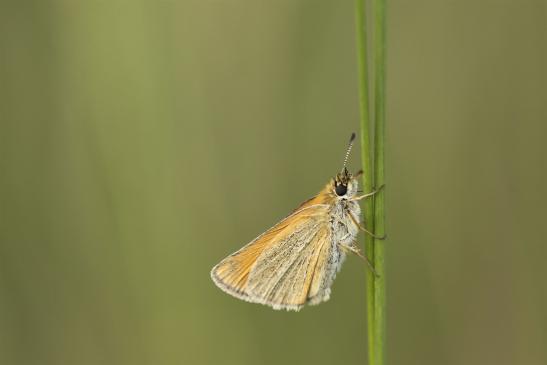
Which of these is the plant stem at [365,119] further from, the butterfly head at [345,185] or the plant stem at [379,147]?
the butterfly head at [345,185]

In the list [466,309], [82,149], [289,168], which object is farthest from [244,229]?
[466,309]

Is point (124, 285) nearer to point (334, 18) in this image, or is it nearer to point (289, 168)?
point (289, 168)

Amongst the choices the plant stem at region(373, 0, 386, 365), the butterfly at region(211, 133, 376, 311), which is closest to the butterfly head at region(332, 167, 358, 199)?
the butterfly at region(211, 133, 376, 311)

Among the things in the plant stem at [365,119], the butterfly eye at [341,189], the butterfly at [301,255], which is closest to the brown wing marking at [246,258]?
the butterfly at [301,255]

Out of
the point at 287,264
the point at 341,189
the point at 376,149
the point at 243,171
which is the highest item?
the point at 376,149

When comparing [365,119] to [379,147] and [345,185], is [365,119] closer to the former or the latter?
[379,147]

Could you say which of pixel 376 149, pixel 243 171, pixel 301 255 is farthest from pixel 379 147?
pixel 243 171
